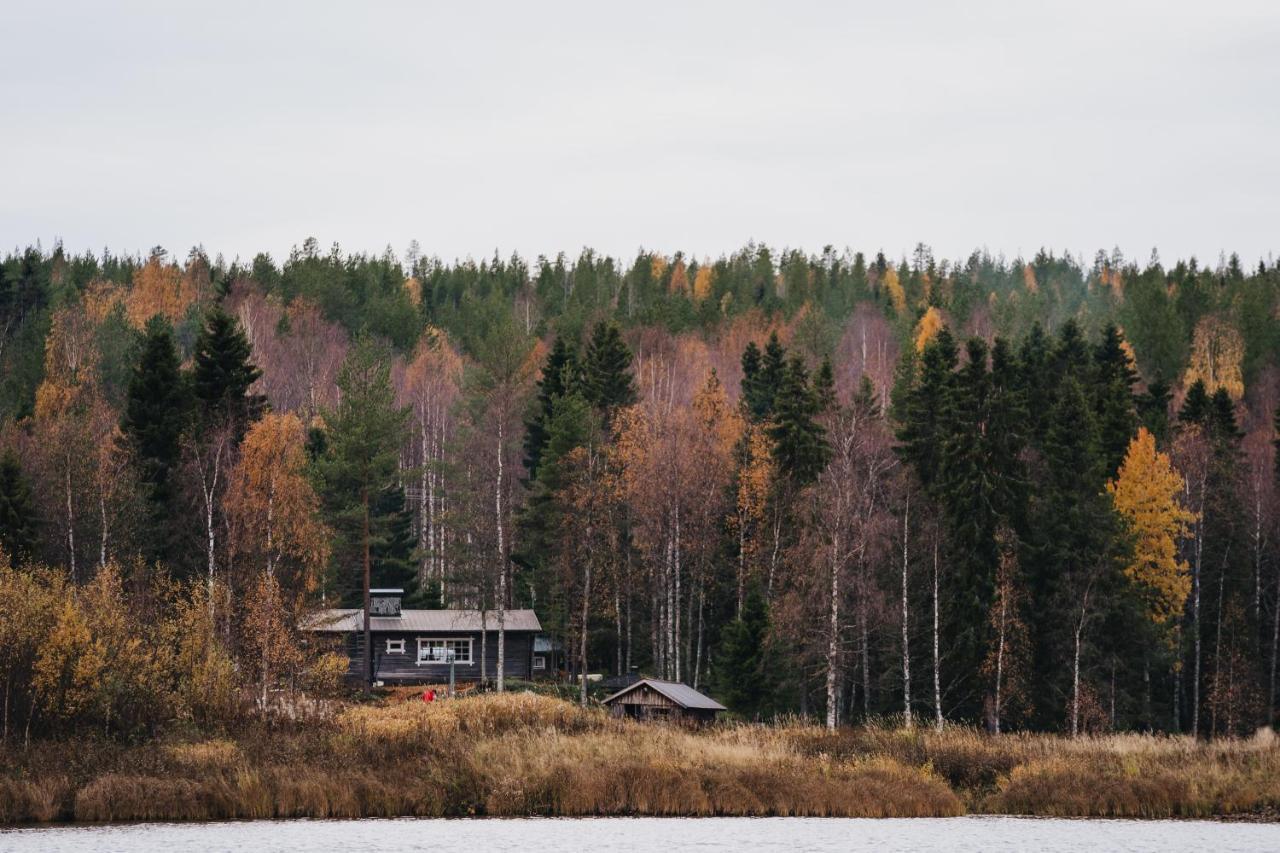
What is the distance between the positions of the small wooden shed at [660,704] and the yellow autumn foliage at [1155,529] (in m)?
20.6

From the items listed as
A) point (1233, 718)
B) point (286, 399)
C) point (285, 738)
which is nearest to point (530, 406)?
point (286, 399)

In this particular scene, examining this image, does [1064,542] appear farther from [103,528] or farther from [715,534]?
[103,528]

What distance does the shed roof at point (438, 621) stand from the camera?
75750mm

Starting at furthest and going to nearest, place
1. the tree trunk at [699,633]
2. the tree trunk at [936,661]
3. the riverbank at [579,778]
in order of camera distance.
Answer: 1. the tree trunk at [699,633]
2. the tree trunk at [936,661]
3. the riverbank at [579,778]

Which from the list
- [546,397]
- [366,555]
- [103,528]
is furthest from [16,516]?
[546,397]

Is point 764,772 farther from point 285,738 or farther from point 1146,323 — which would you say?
point 1146,323

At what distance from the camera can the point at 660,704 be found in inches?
2235

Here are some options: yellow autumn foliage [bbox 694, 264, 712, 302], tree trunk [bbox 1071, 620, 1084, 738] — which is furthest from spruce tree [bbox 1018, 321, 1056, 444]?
yellow autumn foliage [bbox 694, 264, 712, 302]

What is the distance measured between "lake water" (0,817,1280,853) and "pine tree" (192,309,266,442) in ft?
103

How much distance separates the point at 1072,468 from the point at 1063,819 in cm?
2804

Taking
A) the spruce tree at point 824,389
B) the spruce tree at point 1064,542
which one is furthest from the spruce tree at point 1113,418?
the spruce tree at point 824,389

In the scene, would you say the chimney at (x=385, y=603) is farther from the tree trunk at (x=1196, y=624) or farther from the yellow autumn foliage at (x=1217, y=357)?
the yellow autumn foliage at (x=1217, y=357)

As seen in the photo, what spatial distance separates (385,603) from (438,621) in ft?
9.07

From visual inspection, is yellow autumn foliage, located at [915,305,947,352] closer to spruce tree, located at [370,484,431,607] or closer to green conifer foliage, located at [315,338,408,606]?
spruce tree, located at [370,484,431,607]
